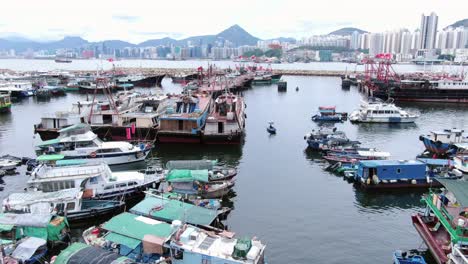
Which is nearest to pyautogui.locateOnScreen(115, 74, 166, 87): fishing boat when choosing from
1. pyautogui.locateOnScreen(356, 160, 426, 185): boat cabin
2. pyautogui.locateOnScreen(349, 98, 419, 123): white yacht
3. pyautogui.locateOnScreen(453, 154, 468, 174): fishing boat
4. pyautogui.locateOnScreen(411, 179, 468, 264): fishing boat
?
pyautogui.locateOnScreen(349, 98, 419, 123): white yacht

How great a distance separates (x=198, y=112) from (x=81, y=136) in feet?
48.5

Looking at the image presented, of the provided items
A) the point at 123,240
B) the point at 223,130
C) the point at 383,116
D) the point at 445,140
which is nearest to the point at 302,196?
the point at 123,240

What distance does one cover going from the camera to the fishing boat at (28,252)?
17.9 meters

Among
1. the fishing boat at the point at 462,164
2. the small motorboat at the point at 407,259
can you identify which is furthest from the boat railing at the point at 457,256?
the fishing boat at the point at 462,164

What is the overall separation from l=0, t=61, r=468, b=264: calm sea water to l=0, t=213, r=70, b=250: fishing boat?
30.4ft

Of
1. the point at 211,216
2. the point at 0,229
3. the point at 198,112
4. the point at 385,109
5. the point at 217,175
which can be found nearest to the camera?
the point at 0,229

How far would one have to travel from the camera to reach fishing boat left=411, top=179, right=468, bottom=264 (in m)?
17.0

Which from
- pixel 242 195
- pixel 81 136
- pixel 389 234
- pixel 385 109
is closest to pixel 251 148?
pixel 242 195

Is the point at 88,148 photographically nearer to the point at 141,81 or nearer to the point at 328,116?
the point at 328,116

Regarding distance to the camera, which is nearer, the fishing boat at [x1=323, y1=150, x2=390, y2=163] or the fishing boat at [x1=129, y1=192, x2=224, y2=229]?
the fishing boat at [x1=129, y1=192, x2=224, y2=229]

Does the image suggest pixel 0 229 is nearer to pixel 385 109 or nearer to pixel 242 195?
pixel 242 195

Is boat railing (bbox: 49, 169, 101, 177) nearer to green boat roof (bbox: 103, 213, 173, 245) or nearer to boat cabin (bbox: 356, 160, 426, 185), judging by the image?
green boat roof (bbox: 103, 213, 173, 245)

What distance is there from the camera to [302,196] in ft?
95.1

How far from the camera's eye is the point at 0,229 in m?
19.9
